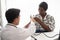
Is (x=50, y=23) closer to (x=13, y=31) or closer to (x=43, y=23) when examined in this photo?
(x=43, y=23)

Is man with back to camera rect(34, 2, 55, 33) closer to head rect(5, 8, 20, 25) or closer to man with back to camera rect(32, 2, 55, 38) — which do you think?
man with back to camera rect(32, 2, 55, 38)

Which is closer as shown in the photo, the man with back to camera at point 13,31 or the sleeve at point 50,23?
the man with back to camera at point 13,31

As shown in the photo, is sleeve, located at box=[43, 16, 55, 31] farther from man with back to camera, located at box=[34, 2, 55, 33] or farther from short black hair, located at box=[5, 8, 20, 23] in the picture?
short black hair, located at box=[5, 8, 20, 23]

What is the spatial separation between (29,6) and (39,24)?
864mm

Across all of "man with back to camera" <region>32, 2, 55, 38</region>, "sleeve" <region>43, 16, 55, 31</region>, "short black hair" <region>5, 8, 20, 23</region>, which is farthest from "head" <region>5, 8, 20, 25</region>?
"sleeve" <region>43, 16, 55, 31</region>

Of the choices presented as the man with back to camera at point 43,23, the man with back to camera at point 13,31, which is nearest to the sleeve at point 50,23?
the man with back to camera at point 43,23

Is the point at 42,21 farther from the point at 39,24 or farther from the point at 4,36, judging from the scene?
the point at 4,36

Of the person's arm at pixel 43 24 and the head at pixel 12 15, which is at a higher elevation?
the head at pixel 12 15

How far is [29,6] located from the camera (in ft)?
9.10

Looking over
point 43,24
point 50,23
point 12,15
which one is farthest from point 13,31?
A: point 50,23

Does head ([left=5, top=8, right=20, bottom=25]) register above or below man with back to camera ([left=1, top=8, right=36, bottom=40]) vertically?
above

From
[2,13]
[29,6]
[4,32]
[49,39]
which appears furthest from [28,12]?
[4,32]

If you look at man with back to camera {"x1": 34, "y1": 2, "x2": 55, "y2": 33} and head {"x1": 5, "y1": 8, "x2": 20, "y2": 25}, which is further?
man with back to camera {"x1": 34, "y1": 2, "x2": 55, "y2": 33}

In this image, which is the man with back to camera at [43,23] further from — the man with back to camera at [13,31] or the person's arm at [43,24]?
the man with back to camera at [13,31]
